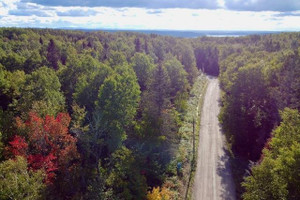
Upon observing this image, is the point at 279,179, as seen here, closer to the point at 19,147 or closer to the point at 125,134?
the point at 125,134

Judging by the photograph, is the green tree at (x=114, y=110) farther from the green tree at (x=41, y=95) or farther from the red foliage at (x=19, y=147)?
the red foliage at (x=19, y=147)

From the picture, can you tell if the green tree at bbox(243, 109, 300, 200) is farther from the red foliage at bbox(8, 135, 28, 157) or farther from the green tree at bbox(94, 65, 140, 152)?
the red foliage at bbox(8, 135, 28, 157)

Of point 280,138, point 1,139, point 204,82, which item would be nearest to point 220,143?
point 280,138

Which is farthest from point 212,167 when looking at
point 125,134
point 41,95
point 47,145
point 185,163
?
point 41,95

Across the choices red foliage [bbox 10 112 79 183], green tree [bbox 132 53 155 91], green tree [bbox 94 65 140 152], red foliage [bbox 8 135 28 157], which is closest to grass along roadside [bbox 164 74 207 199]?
green tree [bbox 94 65 140 152]

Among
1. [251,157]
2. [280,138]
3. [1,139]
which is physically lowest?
[251,157]

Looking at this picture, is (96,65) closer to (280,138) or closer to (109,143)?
(109,143)
